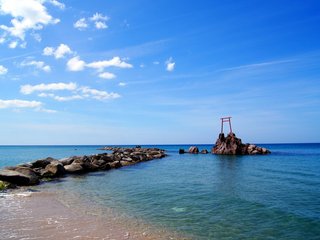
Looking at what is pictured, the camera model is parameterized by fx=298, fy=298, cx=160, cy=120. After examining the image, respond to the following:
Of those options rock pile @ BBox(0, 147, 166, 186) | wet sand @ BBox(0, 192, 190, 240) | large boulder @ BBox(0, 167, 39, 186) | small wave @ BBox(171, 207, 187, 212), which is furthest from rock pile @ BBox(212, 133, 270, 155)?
wet sand @ BBox(0, 192, 190, 240)

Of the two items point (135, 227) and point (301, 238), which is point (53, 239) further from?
point (301, 238)

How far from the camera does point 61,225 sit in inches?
547

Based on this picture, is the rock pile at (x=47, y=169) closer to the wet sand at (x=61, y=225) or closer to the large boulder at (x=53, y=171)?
the large boulder at (x=53, y=171)

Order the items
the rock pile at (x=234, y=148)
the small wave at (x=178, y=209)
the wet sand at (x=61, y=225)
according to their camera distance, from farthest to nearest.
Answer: the rock pile at (x=234, y=148), the small wave at (x=178, y=209), the wet sand at (x=61, y=225)

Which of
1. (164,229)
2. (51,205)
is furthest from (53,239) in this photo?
(51,205)

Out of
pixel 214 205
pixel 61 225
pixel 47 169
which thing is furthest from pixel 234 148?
pixel 61 225

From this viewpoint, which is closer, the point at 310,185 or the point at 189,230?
the point at 189,230

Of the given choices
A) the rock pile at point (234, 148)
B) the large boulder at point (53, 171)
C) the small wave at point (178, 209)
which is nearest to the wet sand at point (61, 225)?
the small wave at point (178, 209)

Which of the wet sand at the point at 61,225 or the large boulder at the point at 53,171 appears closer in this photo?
the wet sand at the point at 61,225

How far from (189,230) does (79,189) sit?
47.0ft

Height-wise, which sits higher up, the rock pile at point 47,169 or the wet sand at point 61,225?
the rock pile at point 47,169

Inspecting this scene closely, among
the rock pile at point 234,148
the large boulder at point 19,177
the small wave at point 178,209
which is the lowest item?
the small wave at point 178,209

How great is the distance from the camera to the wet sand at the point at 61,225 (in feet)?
41.0

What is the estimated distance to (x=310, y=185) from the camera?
26.8m
